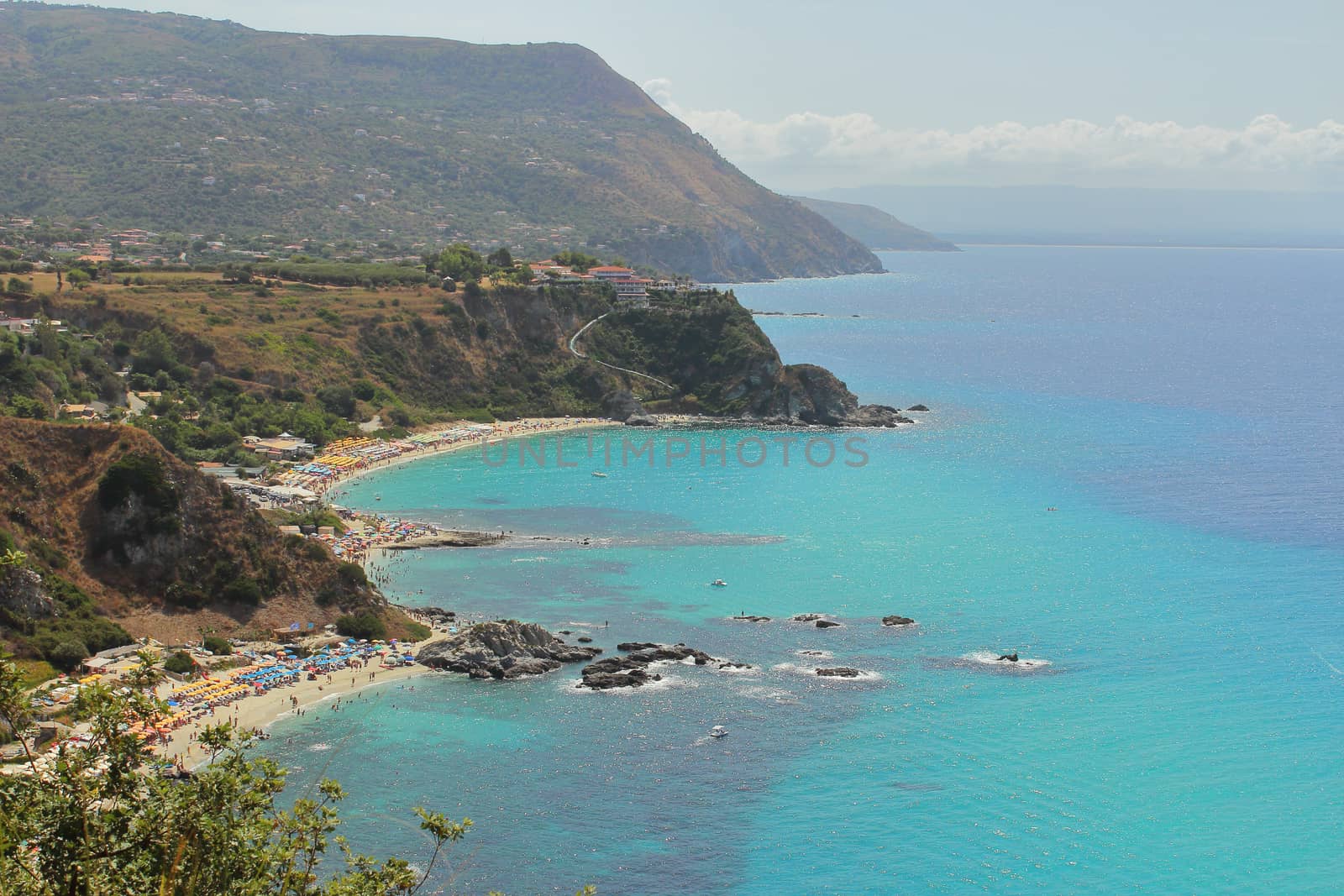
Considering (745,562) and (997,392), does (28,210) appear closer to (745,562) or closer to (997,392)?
(997,392)

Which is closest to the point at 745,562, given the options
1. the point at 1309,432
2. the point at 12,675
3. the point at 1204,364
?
the point at 12,675

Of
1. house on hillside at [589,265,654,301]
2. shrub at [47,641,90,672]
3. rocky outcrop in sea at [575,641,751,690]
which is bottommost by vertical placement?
rocky outcrop in sea at [575,641,751,690]

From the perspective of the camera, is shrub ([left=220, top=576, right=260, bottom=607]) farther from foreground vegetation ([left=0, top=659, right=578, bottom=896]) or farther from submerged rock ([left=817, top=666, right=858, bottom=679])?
foreground vegetation ([left=0, top=659, right=578, bottom=896])

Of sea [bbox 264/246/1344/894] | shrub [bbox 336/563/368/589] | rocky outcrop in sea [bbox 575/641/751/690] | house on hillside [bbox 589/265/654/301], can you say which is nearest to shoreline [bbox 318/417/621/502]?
sea [bbox 264/246/1344/894]

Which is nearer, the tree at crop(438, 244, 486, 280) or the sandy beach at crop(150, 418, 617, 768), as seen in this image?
the sandy beach at crop(150, 418, 617, 768)

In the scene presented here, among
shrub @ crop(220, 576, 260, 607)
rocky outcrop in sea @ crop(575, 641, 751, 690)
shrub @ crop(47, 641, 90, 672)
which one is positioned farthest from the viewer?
shrub @ crop(220, 576, 260, 607)

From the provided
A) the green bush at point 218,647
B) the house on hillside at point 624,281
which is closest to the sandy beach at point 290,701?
the green bush at point 218,647

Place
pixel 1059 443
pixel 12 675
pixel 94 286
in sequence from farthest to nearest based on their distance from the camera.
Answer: pixel 94 286
pixel 1059 443
pixel 12 675

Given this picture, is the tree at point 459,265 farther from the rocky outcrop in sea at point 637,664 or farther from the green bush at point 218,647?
the green bush at point 218,647
